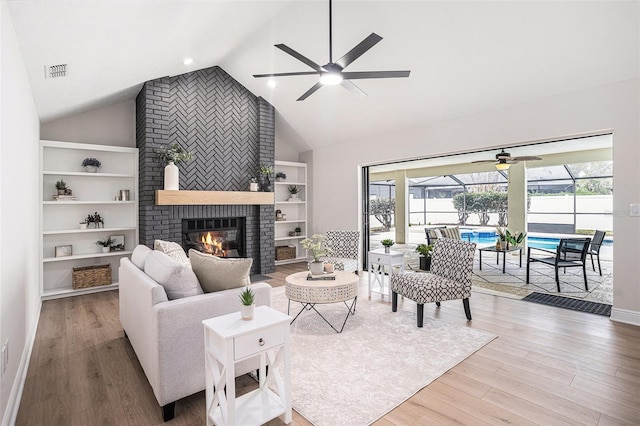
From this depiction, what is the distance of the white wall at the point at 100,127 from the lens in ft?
16.8

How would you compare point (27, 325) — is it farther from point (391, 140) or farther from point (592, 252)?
point (592, 252)

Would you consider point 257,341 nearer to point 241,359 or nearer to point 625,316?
point 241,359

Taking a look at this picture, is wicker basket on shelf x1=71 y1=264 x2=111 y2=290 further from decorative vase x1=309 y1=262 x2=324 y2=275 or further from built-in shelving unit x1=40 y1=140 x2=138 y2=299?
decorative vase x1=309 y1=262 x2=324 y2=275

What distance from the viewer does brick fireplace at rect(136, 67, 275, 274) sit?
522 cm

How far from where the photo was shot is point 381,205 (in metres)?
12.6

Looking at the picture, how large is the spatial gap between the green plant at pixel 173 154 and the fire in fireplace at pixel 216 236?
1.04m

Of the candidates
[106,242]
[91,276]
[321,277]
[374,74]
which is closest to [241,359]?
[321,277]

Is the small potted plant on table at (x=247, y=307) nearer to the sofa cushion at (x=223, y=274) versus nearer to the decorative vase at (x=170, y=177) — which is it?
the sofa cushion at (x=223, y=274)

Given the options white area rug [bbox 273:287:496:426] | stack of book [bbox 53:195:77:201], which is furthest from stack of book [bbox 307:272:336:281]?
stack of book [bbox 53:195:77:201]

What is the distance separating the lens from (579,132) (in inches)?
153

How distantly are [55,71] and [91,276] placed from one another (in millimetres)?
3125

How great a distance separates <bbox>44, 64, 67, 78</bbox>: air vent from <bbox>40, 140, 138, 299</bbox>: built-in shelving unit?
73.4 inches

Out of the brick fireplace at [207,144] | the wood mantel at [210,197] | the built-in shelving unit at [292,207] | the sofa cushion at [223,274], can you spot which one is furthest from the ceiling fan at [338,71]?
the built-in shelving unit at [292,207]

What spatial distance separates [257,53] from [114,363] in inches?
177
